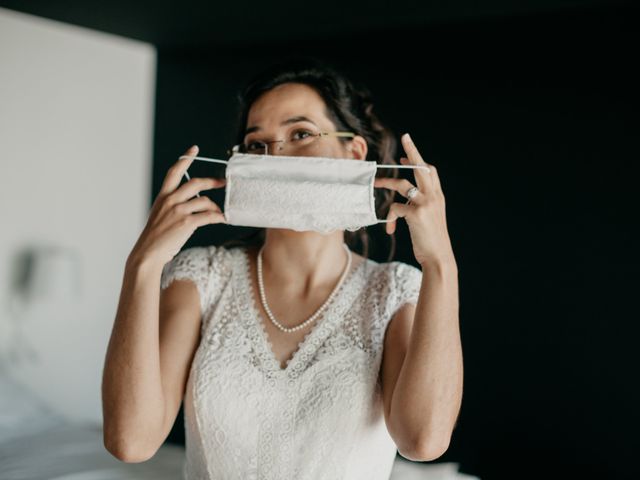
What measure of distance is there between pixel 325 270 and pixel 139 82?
2625mm

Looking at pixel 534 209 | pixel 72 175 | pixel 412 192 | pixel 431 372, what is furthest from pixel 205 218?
pixel 72 175

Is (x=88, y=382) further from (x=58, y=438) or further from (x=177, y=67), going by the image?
(x=177, y=67)

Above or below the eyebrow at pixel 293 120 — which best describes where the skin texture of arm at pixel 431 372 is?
below

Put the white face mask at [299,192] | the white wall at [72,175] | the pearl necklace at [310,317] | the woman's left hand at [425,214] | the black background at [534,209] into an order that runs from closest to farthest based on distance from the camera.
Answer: the woman's left hand at [425,214]
the white face mask at [299,192]
the pearl necklace at [310,317]
the black background at [534,209]
the white wall at [72,175]

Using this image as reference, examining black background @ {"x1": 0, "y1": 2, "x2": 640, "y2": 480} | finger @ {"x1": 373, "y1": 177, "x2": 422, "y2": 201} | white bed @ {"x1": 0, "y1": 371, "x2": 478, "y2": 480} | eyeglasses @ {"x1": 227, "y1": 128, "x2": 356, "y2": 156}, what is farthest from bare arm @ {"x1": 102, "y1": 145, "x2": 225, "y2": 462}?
black background @ {"x1": 0, "y1": 2, "x2": 640, "y2": 480}

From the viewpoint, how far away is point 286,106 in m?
1.76

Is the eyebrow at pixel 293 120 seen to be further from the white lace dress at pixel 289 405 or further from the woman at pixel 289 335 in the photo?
the white lace dress at pixel 289 405

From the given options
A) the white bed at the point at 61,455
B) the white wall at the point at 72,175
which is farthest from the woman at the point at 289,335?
the white wall at the point at 72,175

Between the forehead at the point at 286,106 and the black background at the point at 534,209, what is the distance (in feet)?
4.94

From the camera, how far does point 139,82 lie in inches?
156

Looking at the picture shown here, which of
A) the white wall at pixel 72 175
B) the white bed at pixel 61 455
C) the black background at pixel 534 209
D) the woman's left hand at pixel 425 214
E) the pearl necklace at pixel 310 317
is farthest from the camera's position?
the white wall at pixel 72 175

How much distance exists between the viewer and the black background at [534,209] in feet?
9.18

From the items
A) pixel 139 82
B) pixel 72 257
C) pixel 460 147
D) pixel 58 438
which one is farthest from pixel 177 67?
pixel 58 438

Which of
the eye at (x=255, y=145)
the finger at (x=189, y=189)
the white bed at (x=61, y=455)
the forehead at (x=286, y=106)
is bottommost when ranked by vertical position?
the white bed at (x=61, y=455)
